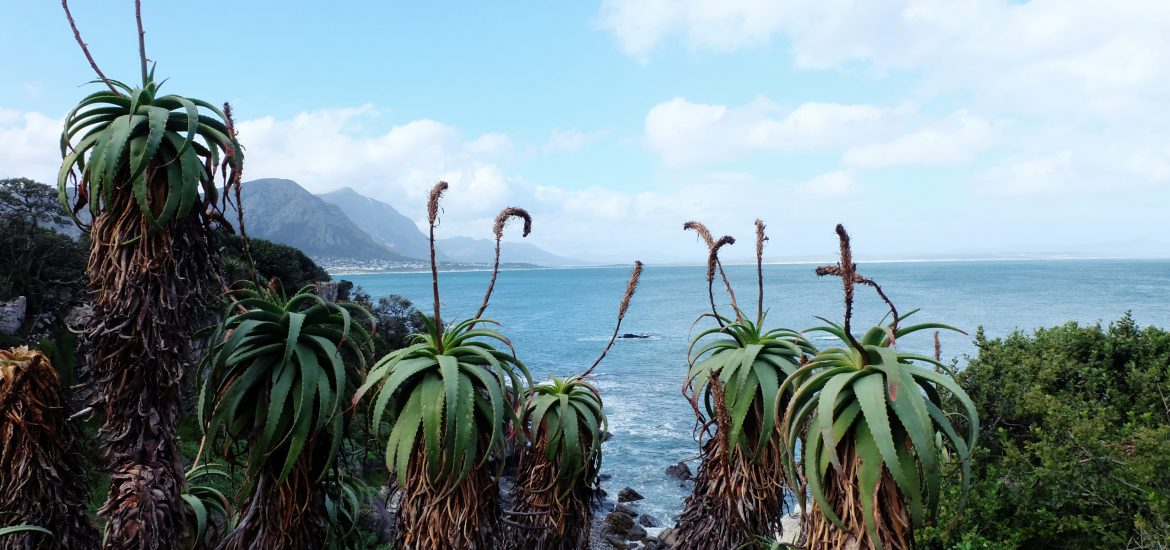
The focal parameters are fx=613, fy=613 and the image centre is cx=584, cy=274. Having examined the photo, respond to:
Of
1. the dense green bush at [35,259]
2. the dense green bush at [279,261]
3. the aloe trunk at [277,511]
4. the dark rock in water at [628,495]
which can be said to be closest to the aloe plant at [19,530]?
the aloe trunk at [277,511]

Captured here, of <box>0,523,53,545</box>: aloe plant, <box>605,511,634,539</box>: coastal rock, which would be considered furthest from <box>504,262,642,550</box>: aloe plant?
<box>605,511,634,539</box>: coastal rock

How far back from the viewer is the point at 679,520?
17.7 ft

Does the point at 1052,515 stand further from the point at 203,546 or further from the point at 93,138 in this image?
the point at 93,138

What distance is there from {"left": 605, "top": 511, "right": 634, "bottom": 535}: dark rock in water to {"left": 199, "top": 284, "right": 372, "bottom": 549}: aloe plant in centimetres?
1948

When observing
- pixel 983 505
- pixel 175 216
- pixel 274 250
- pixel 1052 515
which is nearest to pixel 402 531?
pixel 175 216

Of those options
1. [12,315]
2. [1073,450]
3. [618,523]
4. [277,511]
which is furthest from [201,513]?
[12,315]

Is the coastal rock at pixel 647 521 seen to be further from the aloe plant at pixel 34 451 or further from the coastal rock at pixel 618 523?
the aloe plant at pixel 34 451

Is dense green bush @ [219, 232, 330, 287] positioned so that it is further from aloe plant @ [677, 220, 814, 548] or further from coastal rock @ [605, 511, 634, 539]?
aloe plant @ [677, 220, 814, 548]

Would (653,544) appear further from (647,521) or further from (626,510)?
(626,510)

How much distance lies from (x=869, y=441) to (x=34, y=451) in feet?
15.3

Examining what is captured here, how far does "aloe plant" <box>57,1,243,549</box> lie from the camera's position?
135 inches

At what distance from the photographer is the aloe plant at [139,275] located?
3.42 metres

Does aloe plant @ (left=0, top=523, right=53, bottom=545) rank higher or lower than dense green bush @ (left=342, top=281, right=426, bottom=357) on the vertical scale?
higher

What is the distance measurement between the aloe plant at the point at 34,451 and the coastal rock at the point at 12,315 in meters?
21.9
